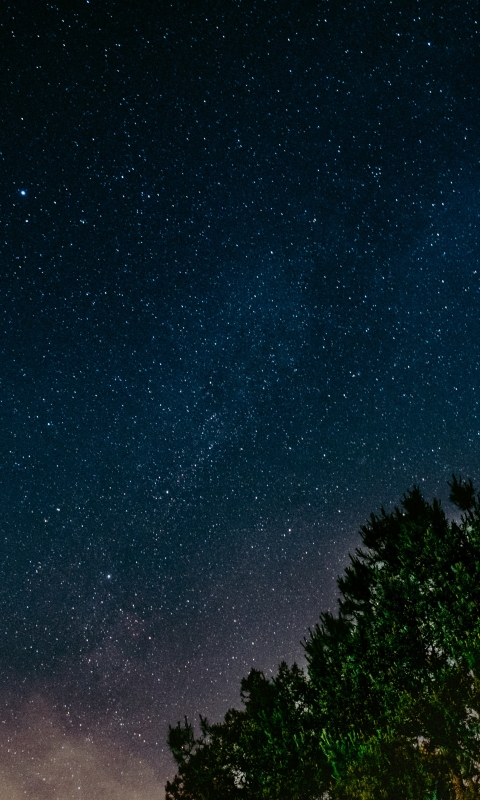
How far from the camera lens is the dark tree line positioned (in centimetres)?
1786

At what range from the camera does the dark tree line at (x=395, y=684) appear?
1786 centimetres

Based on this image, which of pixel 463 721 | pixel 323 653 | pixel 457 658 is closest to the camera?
pixel 463 721

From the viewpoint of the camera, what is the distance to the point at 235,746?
114 ft

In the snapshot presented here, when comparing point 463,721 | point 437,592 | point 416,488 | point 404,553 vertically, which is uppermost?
point 416,488

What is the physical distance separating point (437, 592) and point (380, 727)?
22.9ft

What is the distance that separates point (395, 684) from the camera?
21.5 m

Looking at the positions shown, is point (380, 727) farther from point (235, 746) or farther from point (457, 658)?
point (235, 746)

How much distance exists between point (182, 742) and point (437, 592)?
27747 mm

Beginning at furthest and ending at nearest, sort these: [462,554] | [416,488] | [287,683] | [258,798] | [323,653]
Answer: [287,683] < [258,798] < [323,653] < [416,488] < [462,554]

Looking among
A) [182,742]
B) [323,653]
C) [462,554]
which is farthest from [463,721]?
[182,742]

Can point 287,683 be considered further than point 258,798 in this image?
Yes

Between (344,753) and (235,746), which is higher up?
(235,746)

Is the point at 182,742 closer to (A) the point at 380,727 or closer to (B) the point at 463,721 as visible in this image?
(A) the point at 380,727

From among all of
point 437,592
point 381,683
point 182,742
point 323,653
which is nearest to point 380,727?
point 381,683
